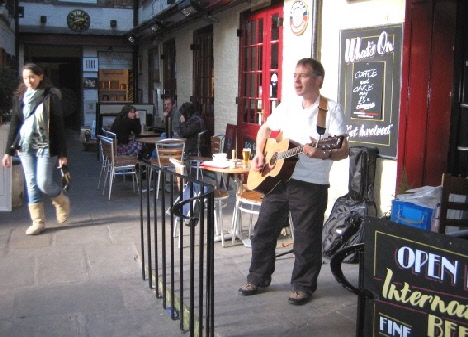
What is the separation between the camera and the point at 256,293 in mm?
4328

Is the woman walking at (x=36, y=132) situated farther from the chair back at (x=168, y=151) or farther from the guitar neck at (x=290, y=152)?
the guitar neck at (x=290, y=152)

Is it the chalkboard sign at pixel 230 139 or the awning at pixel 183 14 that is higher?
the awning at pixel 183 14

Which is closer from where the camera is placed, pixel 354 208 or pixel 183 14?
pixel 354 208

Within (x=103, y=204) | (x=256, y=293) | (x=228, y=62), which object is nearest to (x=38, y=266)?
(x=256, y=293)

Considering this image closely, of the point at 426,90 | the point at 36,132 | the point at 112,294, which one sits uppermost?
the point at 426,90

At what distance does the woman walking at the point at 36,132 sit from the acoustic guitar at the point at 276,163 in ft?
8.65

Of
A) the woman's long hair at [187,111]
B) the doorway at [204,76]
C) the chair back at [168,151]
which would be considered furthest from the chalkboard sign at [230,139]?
the chair back at [168,151]

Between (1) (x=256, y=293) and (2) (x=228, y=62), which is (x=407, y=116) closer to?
(1) (x=256, y=293)

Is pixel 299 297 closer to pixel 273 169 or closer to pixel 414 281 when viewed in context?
pixel 273 169

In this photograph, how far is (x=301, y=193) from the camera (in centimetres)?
399

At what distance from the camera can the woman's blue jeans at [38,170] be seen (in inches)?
231

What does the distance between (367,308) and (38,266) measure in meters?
3.48

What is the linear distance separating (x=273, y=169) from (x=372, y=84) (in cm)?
226

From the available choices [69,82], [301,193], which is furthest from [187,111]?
[69,82]
